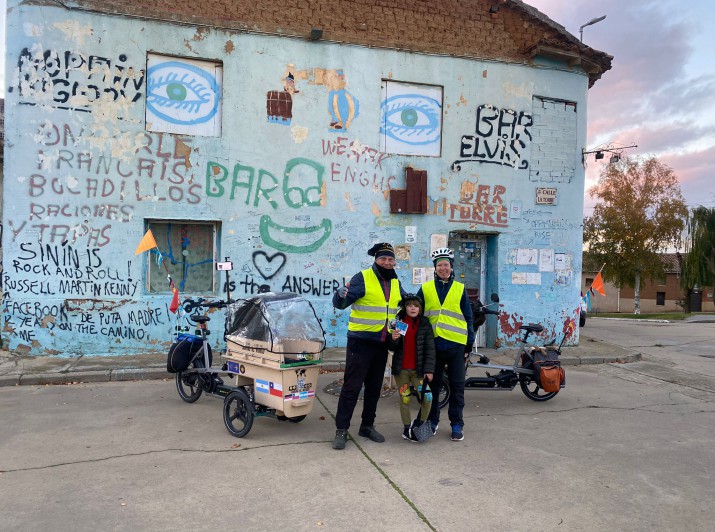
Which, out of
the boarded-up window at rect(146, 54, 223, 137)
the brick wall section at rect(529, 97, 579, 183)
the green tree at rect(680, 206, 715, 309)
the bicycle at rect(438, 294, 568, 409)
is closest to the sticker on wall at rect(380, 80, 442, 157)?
the brick wall section at rect(529, 97, 579, 183)

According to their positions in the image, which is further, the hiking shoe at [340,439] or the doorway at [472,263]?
the doorway at [472,263]

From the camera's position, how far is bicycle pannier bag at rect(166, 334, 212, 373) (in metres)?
6.77

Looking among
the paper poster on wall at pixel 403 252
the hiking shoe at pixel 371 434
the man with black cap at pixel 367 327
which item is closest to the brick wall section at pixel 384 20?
the paper poster on wall at pixel 403 252

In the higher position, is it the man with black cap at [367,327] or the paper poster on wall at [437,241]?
the paper poster on wall at [437,241]

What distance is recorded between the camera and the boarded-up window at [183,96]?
988cm

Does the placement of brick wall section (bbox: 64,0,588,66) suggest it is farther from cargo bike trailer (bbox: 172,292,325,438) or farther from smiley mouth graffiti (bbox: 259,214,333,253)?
cargo bike trailer (bbox: 172,292,325,438)

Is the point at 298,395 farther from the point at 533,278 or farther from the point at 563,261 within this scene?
the point at 563,261

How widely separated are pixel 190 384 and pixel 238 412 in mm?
1544

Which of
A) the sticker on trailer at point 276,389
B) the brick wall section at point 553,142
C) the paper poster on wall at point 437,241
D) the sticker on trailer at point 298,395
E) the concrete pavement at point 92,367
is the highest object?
the brick wall section at point 553,142

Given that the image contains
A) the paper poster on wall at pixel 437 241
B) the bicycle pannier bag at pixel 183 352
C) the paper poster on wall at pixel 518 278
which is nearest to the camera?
the bicycle pannier bag at pixel 183 352

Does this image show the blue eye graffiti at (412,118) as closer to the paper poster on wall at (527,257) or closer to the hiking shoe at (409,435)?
the paper poster on wall at (527,257)

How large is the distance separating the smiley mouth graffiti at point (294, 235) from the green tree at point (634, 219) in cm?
2508

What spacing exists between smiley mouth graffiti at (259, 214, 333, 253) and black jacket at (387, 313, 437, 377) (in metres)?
5.40

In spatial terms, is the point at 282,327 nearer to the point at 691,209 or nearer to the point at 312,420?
the point at 312,420
